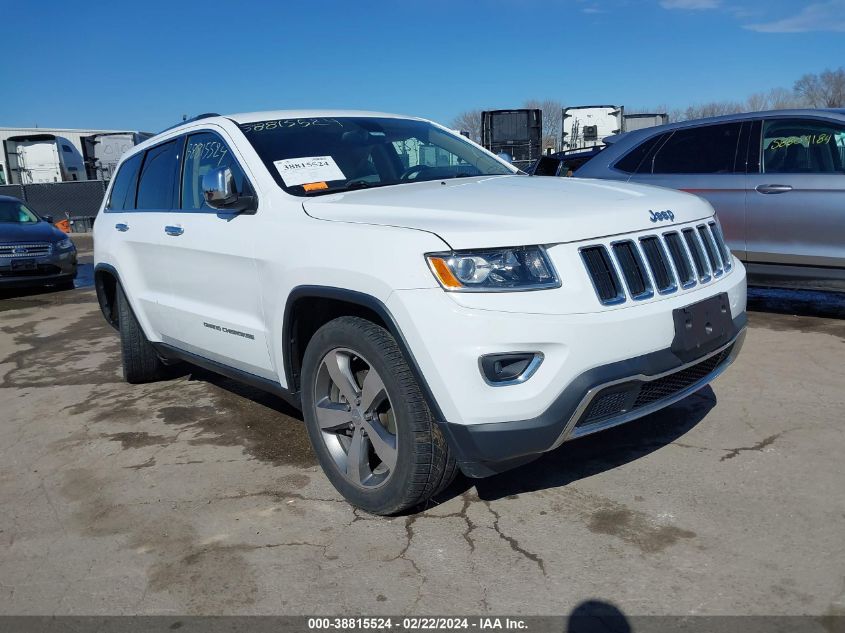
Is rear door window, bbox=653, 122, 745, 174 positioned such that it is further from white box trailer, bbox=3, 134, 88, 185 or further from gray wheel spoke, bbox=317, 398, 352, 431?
white box trailer, bbox=3, 134, 88, 185

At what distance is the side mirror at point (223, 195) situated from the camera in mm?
3543

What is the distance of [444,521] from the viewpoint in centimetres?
320

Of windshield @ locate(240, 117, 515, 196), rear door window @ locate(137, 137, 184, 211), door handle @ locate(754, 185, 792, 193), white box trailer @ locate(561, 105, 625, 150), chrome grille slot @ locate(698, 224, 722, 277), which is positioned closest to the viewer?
chrome grille slot @ locate(698, 224, 722, 277)

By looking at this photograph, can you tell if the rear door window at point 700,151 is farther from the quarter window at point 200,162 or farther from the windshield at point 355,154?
the quarter window at point 200,162

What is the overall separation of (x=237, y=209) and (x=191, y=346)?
43.6 inches

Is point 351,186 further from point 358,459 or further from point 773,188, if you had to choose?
point 773,188

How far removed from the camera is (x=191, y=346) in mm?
4359

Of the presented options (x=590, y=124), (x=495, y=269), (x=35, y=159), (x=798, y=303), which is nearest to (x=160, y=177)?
(x=495, y=269)

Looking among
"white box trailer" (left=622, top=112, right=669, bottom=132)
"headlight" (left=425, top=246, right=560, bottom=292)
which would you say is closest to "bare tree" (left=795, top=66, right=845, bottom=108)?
"white box trailer" (left=622, top=112, right=669, bottom=132)

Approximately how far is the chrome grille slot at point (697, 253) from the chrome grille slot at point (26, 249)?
10255 millimetres

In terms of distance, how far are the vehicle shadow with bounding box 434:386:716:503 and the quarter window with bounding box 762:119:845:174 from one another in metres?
2.74

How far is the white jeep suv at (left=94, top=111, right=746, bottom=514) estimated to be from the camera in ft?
8.73

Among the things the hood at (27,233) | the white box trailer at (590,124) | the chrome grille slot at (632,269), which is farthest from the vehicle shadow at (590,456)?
the white box trailer at (590,124)

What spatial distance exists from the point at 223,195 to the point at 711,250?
2314 millimetres
